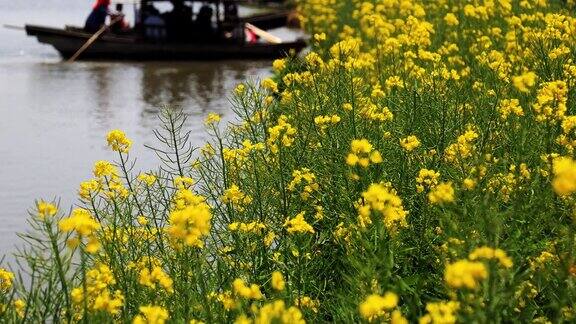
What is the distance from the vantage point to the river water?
898 cm

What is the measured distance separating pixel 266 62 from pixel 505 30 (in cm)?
1011

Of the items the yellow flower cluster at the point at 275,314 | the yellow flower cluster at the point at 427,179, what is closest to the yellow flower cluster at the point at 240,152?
the yellow flower cluster at the point at 427,179

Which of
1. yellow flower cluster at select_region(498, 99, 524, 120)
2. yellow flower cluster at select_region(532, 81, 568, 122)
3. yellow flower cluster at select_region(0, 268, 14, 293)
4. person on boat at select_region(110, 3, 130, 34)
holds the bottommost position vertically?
person on boat at select_region(110, 3, 130, 34)

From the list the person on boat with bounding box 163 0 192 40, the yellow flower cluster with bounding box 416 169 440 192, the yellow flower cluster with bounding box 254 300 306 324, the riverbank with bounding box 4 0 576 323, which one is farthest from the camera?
the person on boat with bounding box 163 0 192 40

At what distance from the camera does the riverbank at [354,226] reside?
291cm

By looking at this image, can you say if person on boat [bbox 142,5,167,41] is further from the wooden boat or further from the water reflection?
the water reflection

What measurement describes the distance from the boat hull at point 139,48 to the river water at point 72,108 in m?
0.33

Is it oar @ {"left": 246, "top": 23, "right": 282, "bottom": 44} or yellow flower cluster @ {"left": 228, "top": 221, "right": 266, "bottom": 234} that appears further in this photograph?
oar @ {"left": 246, "top": 23, "right": 282, "bottom": 44}

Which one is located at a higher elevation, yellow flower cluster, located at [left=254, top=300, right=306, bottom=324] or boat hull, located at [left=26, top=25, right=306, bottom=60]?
yellow flower cluster, located at [left=254, top=300, right=306, bottom=324]

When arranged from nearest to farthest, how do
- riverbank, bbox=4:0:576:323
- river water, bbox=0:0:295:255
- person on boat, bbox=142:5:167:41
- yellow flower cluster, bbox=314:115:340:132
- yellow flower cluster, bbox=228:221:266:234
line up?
riverbank, bbox=4:0:576:323, yellow flower cluster, bbox=228:221:266:234, yellow flower cluster, bbox=314:115:340:132, river water, bbox=0:0:295:255, person on boat, bbox=142:5:167:41

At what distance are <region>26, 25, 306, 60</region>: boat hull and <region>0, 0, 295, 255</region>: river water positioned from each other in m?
0.33

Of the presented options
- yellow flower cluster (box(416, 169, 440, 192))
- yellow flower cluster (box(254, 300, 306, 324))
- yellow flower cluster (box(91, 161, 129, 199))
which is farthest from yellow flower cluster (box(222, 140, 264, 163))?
yellow flower cluster (box(254, 300, 306, 324))

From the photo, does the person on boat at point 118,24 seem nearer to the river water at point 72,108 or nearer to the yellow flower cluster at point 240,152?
the river water at point 72,108

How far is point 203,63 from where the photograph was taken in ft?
62.0
